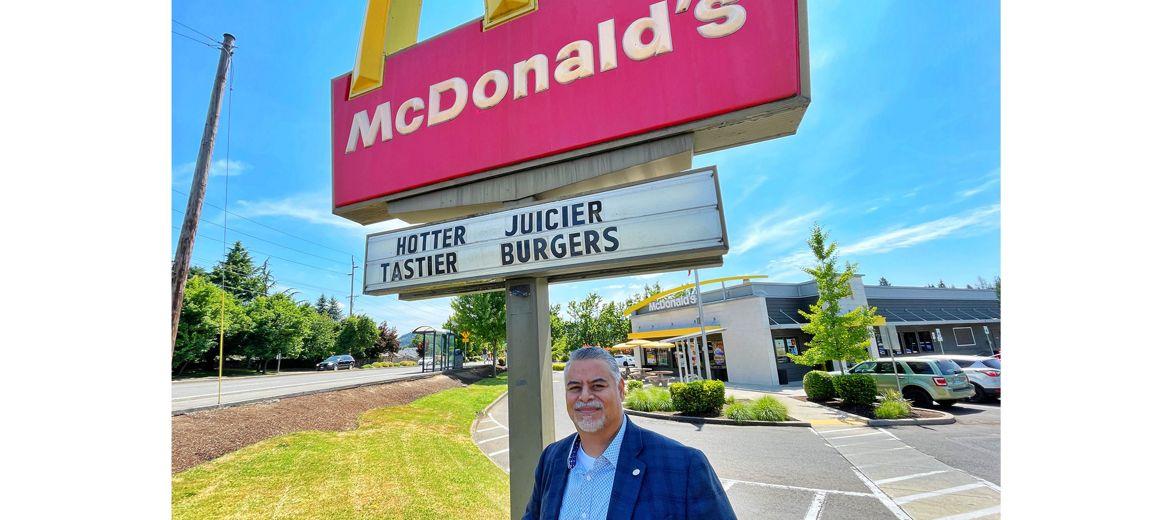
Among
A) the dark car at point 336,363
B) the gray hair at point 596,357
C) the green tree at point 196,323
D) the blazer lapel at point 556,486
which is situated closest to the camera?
the blazer lapel at point 556,486

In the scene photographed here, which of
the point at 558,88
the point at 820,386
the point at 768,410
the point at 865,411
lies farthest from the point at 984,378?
the point at 558,88

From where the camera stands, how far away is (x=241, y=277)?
2143 inches

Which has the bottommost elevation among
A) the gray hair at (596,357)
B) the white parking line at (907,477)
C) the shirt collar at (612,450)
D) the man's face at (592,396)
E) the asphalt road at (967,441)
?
the asphalt road at (967,441)

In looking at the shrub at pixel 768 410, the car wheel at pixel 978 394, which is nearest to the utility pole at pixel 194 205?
the shrub at pixel 768 410

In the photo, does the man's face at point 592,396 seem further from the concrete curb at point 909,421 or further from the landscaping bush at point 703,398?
the concrete curb at point 909,421

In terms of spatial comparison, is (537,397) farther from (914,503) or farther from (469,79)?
(914,503)

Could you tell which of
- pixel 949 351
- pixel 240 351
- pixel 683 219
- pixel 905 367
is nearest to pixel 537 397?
pixel 683 219

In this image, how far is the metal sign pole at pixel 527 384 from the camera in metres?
3.28

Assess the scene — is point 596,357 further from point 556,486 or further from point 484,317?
point 484,317

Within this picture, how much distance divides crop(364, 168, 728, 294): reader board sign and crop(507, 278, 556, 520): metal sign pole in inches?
9.7

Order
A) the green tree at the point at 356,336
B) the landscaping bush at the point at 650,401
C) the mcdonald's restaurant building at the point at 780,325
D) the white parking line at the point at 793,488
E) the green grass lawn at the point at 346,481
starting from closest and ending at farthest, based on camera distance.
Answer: the green grass lawn at the point at 346,481 → the white parking line at the point at 793,488 → the landscaping bush at the point at 650,401 → the mcdonald's restaurant building at the point at 780,325 → the green tree at the point at 356,336

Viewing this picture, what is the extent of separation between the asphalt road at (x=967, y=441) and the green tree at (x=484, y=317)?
23.2 metres

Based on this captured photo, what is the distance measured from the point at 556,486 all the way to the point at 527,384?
1.38 m

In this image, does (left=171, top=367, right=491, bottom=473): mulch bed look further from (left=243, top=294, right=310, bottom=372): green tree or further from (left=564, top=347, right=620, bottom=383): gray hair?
(left=243, top=294, right=310, bottom=372): green tree
